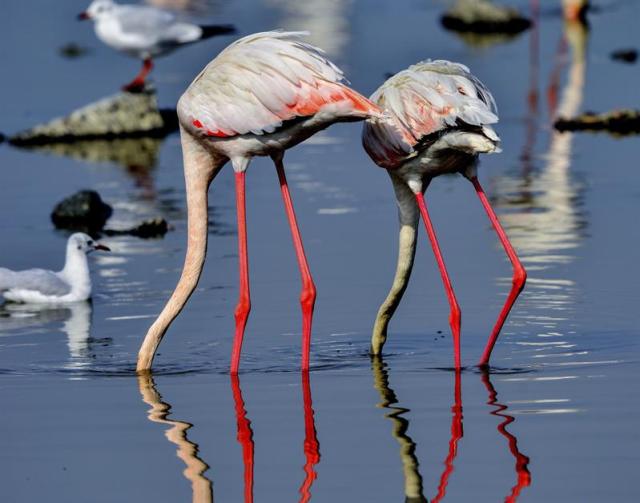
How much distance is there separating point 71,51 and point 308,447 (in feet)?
57.4

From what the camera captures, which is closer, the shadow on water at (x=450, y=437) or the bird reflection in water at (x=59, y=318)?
the shadow on water at (x=450, y=437)

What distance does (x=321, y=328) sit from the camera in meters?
8.99

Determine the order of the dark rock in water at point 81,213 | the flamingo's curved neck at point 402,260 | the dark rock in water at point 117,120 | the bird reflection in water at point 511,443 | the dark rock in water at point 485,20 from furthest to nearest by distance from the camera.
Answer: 1. the dark rock in water at point 485,20
2. the dark rock in water at point 117,120
3. the dark rock in water at point 81,213
4. the flamingo's curved neck at point 402,260
5. the bird reflection in water at point 511,443

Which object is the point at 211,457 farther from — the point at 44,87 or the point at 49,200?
the point at 44,87

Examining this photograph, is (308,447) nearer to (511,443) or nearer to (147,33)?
(511,443)

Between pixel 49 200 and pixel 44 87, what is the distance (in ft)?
22.5

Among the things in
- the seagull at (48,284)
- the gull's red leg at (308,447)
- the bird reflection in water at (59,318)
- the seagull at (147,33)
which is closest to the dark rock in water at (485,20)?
the seagull at (147,33)

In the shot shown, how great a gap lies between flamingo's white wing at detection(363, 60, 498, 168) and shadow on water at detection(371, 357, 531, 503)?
110cm

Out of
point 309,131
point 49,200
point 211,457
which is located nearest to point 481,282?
point 309,131

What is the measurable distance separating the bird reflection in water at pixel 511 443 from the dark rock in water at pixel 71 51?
16.2m

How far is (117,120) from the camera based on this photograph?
17.0 m

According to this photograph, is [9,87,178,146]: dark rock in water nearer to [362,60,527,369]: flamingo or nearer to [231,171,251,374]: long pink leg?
[362,60,527,369]: flamingo

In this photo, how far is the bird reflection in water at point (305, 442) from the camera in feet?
20.1

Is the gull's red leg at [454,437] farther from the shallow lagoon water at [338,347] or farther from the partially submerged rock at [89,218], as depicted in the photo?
the partially submerged rock at [89,218]
